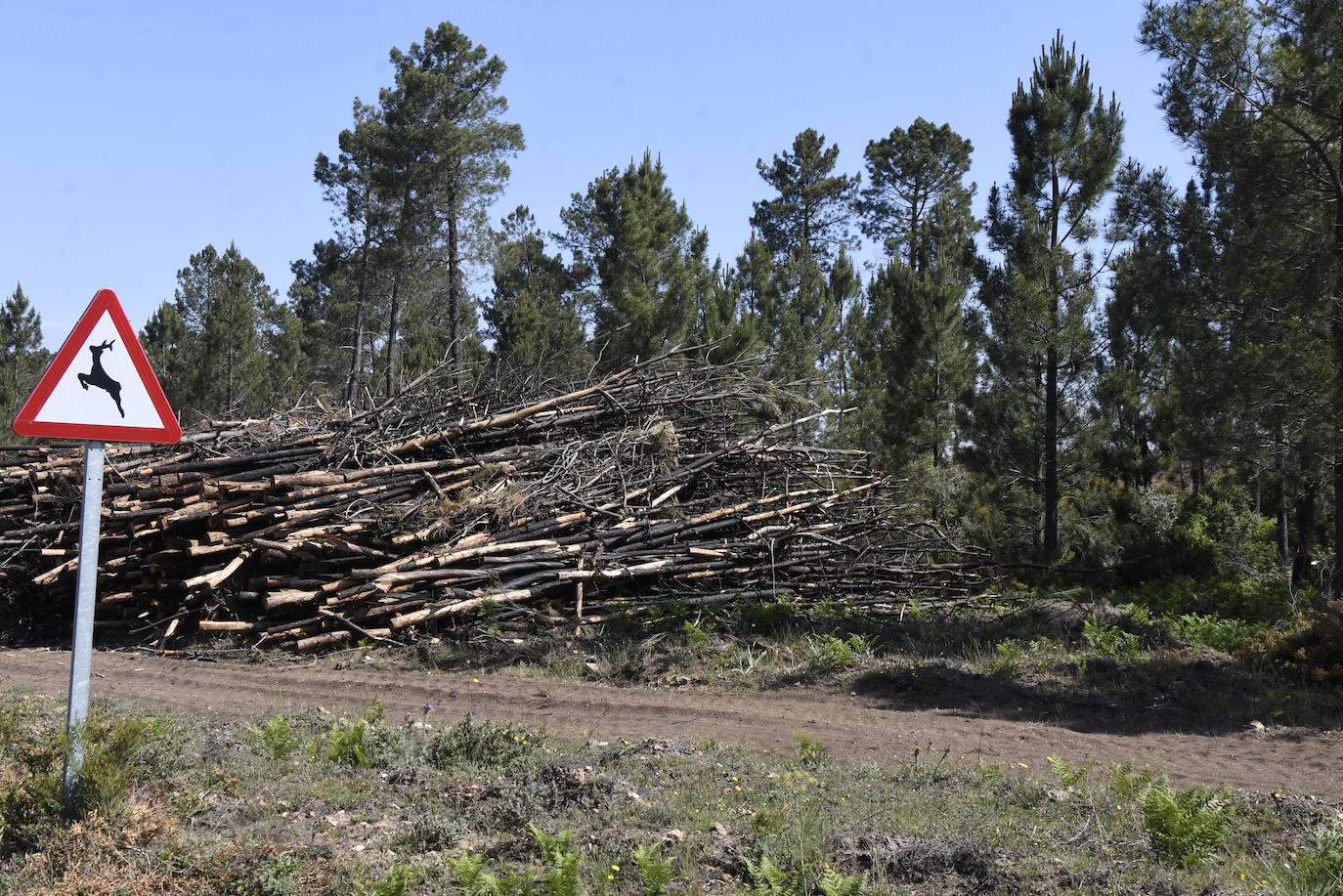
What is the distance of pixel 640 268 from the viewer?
23.1 metres

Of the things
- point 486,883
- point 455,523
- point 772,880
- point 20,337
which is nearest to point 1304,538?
point 455,523

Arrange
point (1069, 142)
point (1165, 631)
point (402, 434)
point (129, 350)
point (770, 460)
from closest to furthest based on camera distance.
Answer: point (129, 350) < point (1165, 631) < point (402, 434) < point (770, 460) < point (1069, 142)

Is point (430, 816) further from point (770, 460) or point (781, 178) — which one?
point (781, 178)

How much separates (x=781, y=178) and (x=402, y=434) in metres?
28.9

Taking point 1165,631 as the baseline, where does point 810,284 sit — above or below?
above

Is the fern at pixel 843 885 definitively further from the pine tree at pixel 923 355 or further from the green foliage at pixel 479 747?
the pine tree at pixel 923 355

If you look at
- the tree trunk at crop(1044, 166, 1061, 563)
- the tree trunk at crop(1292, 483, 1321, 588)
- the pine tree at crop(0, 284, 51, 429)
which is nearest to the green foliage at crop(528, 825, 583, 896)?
the tree trunk at crop(1292, 483, 1321, 588)

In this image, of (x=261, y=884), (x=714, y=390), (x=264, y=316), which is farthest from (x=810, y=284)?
(x=261, y=884)

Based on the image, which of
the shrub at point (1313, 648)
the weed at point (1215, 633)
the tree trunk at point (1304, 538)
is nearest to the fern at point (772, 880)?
the shrub at point (1313, 648)

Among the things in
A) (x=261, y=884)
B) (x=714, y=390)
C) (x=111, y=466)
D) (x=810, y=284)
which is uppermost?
(x=810, y=284)

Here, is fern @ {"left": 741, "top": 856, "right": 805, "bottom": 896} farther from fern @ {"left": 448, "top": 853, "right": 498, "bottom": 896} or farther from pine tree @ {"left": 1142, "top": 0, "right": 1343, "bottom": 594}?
pine tree @ {"left": 1142, "top": 0, "right": 1343, "bottom": 594}

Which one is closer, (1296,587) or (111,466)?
(111,466)

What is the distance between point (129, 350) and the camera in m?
4.48

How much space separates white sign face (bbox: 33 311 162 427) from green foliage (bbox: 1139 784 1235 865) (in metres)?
4.87
